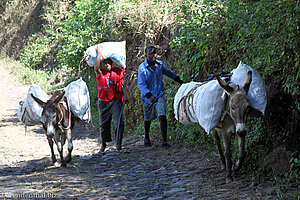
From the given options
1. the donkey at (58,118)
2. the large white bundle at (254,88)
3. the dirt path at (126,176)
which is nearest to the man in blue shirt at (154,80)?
the dirt path at (126,176)

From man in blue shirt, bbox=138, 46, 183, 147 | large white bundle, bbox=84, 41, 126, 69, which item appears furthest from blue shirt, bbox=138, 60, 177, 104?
large white bundle, bbox=84, 41, 126, 69

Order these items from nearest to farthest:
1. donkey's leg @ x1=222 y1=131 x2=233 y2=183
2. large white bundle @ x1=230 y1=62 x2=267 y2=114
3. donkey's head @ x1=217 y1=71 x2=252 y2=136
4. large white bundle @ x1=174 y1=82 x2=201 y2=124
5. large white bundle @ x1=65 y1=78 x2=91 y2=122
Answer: donkey's head @ x1=217 y1=71 x2=252 y2=136 → large white bundle @ x1=230 y1=62 x2=267 y2=114 → donkey's leg @ x1=222 y1=131 x2=233 y2=183 → large white bundle @ x1=174 y1=82 x2=201 y2=124 → large white bundle @ x1=65 y1=78 x2=91 y2=122

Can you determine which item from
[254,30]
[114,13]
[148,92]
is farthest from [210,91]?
[114,13]

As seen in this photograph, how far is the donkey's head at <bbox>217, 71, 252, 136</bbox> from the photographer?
4.68 meters

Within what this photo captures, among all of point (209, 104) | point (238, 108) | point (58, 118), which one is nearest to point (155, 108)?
point (58, 118)

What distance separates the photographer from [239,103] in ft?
15.4

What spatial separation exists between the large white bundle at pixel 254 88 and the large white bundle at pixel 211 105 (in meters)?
0.27

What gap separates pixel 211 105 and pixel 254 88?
60 cm

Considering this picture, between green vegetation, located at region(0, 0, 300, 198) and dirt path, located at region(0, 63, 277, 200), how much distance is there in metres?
0.49

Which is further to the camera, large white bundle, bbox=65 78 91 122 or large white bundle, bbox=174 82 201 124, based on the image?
large white bundle, bbox=65 78 91 122

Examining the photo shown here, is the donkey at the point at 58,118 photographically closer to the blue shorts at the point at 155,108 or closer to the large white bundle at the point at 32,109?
the large white bundle at the point at 32,109

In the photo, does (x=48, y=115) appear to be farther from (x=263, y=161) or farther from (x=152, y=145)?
(x=263, y=161)

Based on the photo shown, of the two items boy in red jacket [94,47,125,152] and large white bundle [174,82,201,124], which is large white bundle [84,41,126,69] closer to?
boy in red jacket [94,47,125,152]

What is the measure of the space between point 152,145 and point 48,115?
101 inches
